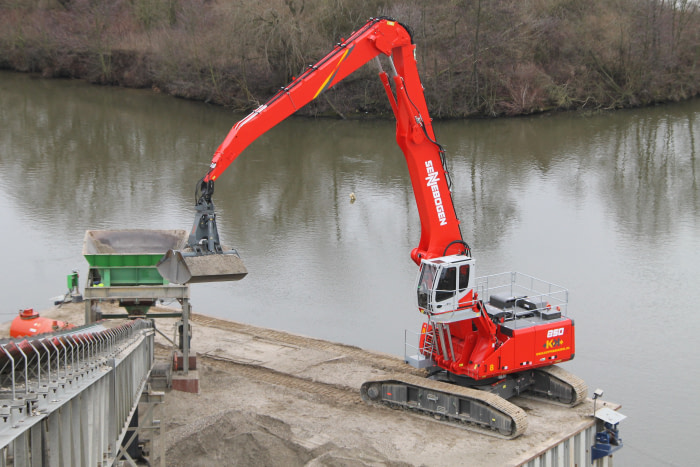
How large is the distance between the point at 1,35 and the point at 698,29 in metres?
37.3

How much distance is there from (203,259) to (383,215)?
14.9m

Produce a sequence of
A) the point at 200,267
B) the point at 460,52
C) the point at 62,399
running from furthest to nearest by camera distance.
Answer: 1. the point at 460,52
2. the point at 200,267
3. the point at 62,399

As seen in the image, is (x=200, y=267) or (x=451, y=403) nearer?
(x=200, y=267)

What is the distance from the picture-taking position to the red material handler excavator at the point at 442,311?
13547mm

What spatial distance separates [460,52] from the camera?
138 ft

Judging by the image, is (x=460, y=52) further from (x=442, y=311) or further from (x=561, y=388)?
(x=442, y=311)

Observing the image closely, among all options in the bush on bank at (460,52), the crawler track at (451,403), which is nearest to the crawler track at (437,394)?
the crawler track at (451,403)

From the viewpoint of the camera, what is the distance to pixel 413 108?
46.2 feet

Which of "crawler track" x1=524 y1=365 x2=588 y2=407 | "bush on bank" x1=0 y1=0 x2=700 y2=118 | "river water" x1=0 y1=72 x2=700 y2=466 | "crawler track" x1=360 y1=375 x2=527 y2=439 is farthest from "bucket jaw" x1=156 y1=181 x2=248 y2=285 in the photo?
"bush on bank" x1=0 y1=0 x2=700 y2=118

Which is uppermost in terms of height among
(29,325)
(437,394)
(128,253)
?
(128,253)

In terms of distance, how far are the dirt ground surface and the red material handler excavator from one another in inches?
13.1

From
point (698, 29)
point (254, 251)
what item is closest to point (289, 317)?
point (254, 251)

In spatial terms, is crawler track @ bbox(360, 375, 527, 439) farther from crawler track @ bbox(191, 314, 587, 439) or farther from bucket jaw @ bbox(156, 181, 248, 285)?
bucket jaw @ bbox(156, 181, 248, 285)

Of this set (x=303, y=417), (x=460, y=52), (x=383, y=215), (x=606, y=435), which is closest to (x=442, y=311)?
(x=303, y=417)
